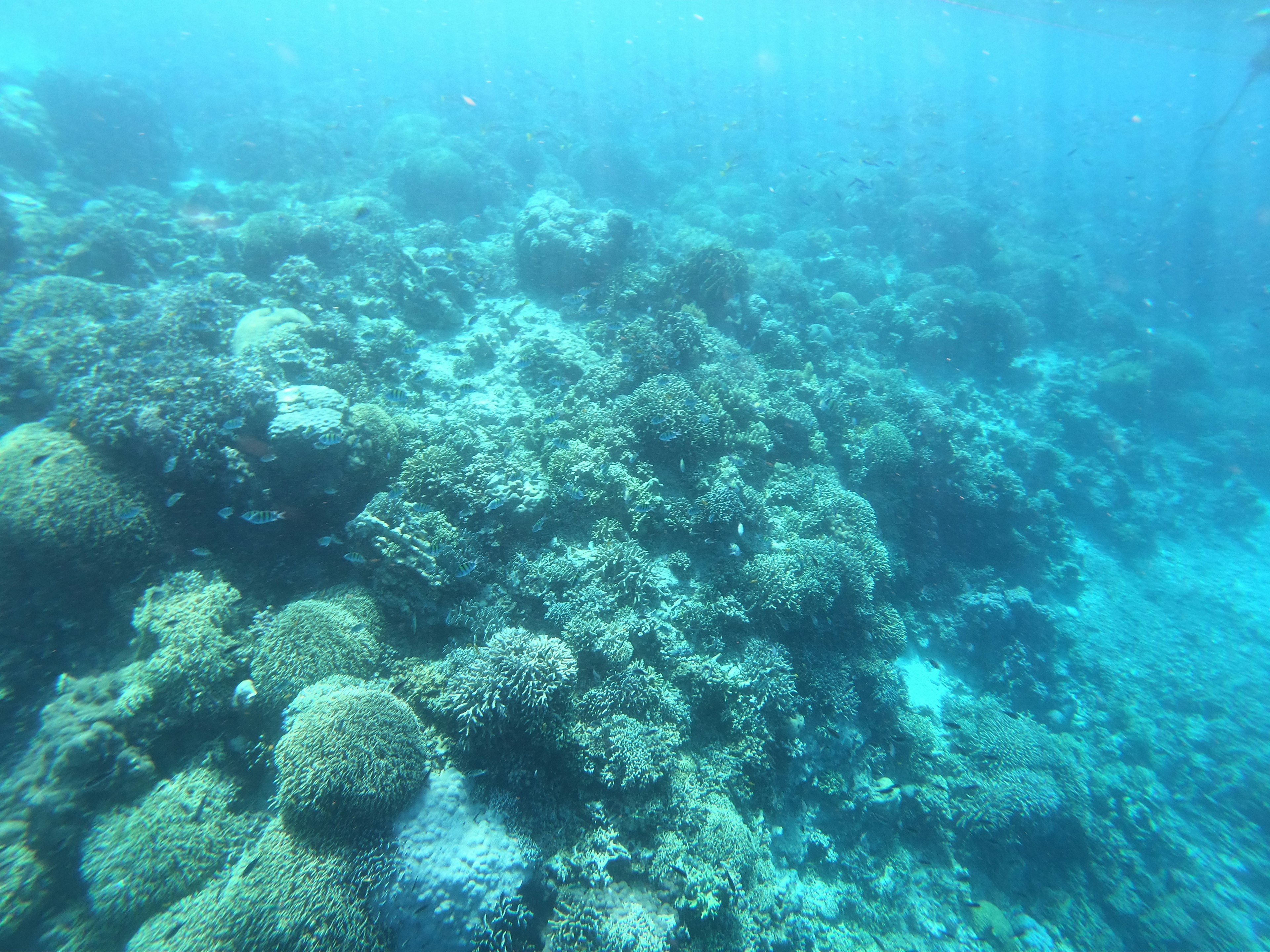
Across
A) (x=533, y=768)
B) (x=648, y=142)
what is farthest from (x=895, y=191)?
(x=533, y=768)

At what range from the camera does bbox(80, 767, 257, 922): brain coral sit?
4.43 meters

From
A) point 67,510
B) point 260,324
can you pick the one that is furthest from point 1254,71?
point 67,510

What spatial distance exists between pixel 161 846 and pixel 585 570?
5.07 metres

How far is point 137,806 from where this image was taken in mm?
4781

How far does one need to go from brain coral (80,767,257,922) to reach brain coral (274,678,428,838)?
75 cm

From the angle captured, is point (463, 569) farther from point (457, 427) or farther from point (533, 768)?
point (457, 427)

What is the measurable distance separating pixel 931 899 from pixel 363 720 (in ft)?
28.1

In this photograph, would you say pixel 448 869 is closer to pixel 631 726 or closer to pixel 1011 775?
pixel 631 726

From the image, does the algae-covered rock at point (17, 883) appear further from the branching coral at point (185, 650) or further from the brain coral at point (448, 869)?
the brain coral at point (448, 869)

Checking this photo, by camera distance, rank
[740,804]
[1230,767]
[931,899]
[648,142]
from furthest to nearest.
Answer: [648,142] < [1230,767] < [931,899] < [740,804]

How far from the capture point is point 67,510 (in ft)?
19.2

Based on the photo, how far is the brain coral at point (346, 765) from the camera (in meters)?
4.59

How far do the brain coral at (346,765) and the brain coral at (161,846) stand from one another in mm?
748

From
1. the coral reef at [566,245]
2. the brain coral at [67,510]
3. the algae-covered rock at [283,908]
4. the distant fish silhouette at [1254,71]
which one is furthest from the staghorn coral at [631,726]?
the distant fish silhouette at [1254,71]
